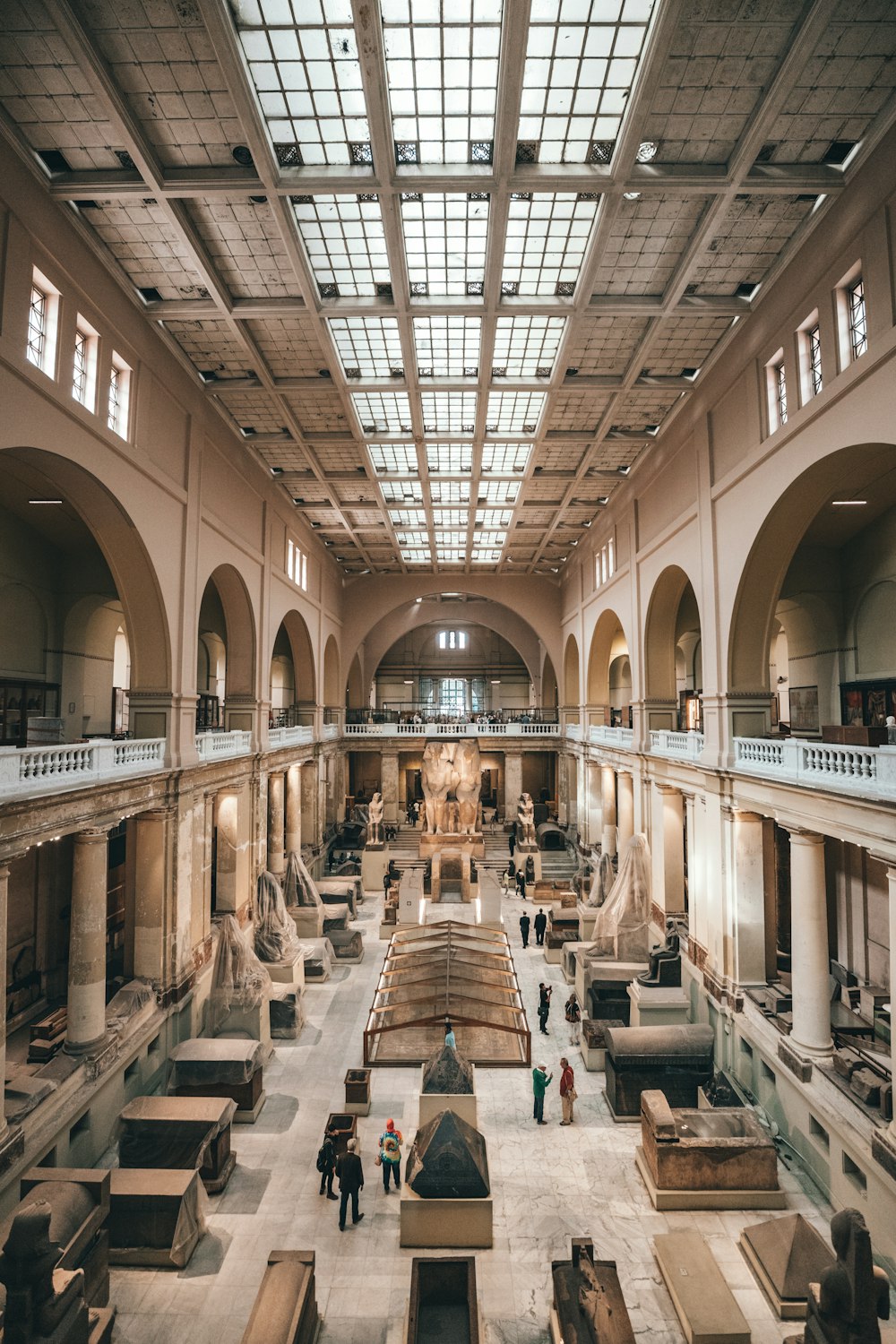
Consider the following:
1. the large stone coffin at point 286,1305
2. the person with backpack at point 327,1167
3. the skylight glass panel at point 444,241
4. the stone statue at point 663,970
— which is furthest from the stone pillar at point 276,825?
the large stone coffin at point 286,1305

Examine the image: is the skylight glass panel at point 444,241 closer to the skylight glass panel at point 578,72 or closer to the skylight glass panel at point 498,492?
the skylight glass panel at point 578,72

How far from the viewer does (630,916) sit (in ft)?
53.1

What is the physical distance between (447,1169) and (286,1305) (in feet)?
7.84

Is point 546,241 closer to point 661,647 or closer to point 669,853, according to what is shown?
point 661,647

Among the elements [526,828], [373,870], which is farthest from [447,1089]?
[526,828]

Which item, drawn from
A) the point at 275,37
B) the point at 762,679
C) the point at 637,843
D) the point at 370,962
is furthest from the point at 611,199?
the point at 370,962

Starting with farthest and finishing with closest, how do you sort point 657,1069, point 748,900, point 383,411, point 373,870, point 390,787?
point 390,787 < point 373,870 < point 383,411 < point 748,900 < point 657,1069

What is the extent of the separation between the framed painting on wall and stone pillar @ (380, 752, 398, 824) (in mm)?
19825

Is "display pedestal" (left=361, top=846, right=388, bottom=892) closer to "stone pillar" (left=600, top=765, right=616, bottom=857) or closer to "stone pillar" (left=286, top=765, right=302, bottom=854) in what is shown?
"stone pillar" (left=286, top=765, right=302, bottom=854)

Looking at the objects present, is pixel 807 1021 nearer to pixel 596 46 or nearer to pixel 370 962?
pixel 370 962

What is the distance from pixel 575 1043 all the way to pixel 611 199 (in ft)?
48.4

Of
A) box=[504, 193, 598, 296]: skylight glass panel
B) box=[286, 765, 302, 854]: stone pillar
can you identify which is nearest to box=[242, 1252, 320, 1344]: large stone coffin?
box=[504, 193, 598, 296]: skylight glass panel

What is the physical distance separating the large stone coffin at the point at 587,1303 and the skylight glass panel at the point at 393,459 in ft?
56.9

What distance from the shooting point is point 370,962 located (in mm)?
19438
